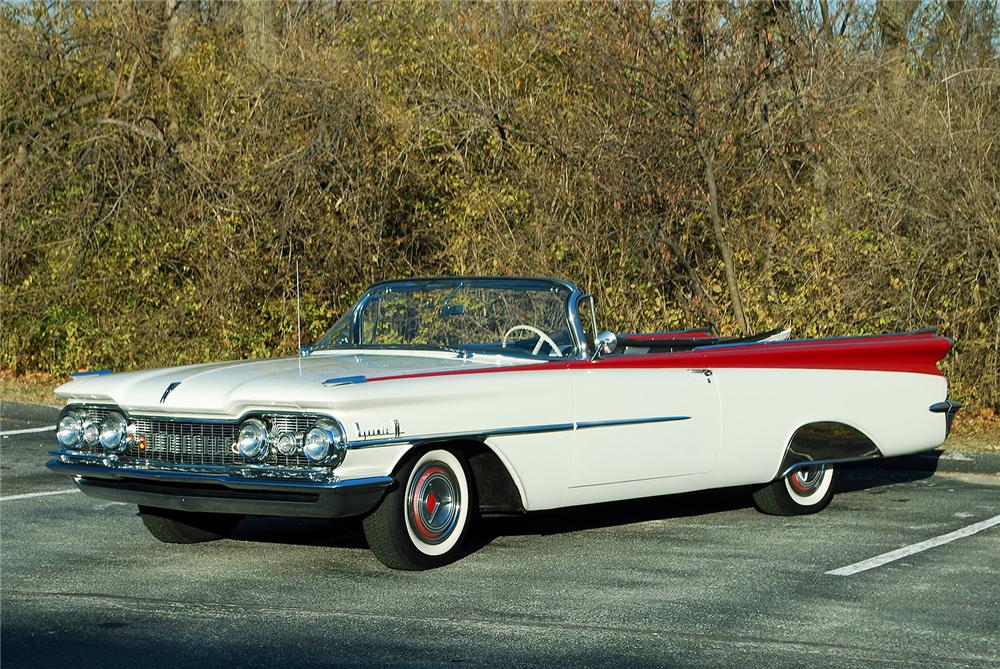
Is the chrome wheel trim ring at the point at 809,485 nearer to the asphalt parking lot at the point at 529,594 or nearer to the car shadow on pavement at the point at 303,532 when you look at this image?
the asphalt parking lot at the point at 529,594

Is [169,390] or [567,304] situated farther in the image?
[567,304]

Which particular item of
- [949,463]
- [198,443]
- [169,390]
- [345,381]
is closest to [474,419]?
[345,381]

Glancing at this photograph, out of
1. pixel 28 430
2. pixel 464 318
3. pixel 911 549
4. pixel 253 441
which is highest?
pixel 464 318

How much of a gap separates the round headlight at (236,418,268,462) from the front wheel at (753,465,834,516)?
347cm

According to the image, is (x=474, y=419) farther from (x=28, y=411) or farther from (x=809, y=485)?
(x=28, y=411)

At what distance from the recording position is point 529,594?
21.6 ft

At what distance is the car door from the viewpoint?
7.68m

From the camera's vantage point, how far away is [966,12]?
60.1 feet

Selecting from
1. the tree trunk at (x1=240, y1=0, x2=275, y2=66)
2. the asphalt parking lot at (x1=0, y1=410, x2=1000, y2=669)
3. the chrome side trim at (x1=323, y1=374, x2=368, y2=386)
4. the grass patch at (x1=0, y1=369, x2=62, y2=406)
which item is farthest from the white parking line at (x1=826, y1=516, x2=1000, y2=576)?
the tree trunk at (x1=240, y1=0, x2=275, y2=66)

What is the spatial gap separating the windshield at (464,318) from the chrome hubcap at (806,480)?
6.41 ft

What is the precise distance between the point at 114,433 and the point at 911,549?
434cm

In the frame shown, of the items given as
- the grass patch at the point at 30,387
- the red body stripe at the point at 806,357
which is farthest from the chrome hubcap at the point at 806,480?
the grass patch at the point at 30,387

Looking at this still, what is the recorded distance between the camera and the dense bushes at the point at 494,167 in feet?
43.1

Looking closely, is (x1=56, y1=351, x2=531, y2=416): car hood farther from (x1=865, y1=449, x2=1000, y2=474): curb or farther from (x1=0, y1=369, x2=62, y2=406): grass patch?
(x1=0, y1=369, x2=62, y2=406): grass patch
